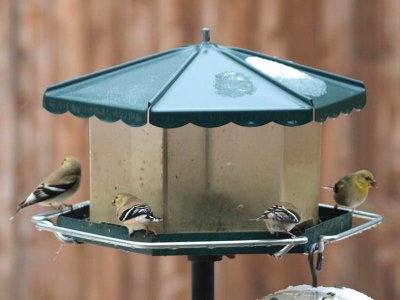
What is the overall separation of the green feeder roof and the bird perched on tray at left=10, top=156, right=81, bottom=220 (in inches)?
18.0

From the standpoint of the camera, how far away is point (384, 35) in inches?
201

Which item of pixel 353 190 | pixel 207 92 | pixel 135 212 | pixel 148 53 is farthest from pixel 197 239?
pixel 148 53

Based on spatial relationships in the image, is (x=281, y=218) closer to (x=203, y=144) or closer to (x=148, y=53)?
(x=203, y=144)

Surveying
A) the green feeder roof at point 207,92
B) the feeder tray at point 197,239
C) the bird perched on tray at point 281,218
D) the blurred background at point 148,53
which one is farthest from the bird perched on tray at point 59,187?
the blurred background at point 148,53

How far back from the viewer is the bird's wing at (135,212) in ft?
11.0

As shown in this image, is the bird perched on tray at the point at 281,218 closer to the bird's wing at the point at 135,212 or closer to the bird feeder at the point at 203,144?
the bird feeder at the point at 203,144

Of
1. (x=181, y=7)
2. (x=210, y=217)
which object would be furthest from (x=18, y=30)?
(x=210, y=217)

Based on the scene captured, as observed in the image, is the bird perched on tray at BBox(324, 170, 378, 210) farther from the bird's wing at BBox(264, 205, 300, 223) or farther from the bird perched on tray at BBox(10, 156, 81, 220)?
the bird perched on tray at BBox(10, 156, 81, 220)

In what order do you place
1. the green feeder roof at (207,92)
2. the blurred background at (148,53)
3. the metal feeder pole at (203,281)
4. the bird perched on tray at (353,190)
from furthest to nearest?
the blurred background at (148,53) → the bird perched on tray at (353,190) → the metal feeder pole at (203,281) → the green feeder roof at (207,92)

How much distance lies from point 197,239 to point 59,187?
29.9 inches

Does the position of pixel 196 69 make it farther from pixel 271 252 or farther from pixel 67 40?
pixel 67 40

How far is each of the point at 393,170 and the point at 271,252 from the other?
1730 mm

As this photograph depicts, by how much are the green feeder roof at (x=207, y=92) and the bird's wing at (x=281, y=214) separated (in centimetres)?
25

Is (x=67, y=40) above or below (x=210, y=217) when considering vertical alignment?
above
